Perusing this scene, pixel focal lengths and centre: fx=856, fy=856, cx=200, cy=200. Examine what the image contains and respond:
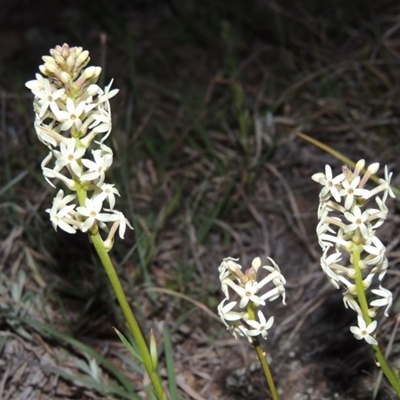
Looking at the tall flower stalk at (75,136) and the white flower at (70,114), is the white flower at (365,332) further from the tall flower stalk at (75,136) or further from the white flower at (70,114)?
the white flower at (70,114)

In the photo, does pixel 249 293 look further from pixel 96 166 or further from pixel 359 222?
pixel 96 166

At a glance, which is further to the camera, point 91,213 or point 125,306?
point 125,306

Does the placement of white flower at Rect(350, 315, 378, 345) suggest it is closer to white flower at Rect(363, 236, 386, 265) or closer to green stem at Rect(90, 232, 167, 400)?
white flower at Rect(363, 236, 386, 265)

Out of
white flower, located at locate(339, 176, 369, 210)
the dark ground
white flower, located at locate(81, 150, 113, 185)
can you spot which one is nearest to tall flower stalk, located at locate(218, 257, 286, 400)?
white flower, located at locate(339, 176, 369, 210)

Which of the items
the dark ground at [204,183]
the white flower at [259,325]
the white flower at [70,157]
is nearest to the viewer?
the white flower at [70,157]

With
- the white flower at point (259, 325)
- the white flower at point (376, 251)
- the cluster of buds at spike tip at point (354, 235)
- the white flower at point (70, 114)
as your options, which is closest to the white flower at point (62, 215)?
the white flower at point (70, 114)

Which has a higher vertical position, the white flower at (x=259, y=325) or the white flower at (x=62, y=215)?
the white flower at (x=62, y=215)

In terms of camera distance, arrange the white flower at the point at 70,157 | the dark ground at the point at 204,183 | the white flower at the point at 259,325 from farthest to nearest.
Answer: the dark ground at the point at 204,183
the white flower at the point at 259,325
the white flower at the point at 70,157

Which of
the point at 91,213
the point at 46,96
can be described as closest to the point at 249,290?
the point at 91,213
